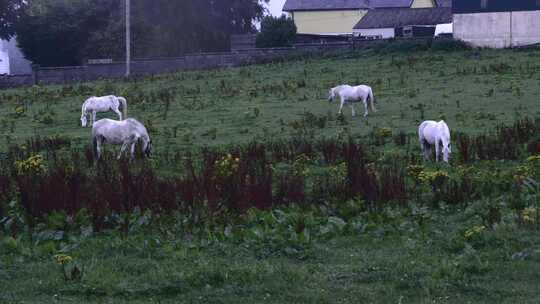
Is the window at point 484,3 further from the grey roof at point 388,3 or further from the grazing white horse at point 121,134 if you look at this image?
the grazing white horse at point 121,134

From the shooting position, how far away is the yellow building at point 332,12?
293 ft

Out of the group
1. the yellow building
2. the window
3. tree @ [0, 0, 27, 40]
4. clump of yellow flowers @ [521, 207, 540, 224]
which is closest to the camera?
clump of yellow flowers @ [521, 207, 540, 224]

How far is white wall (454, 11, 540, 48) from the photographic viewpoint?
57.1 metres

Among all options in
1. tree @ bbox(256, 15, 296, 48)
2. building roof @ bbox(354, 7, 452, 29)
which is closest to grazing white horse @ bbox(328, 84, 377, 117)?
tree @ bbox(256, 15, 296, 48)

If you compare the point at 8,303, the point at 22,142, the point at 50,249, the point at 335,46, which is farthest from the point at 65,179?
the point at 335,46

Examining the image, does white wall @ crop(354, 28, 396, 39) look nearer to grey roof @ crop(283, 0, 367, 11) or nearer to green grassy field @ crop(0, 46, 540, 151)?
grey roof @ crop(283, 0, 367, 11)

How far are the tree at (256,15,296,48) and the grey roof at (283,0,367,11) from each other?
19.0 metres

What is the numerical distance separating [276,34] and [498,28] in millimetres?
17526

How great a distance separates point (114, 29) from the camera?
67.2 metres

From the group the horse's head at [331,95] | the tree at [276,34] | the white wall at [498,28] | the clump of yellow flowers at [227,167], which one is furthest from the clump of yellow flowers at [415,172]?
the tree at [276,34]

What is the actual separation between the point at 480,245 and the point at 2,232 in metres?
5.63

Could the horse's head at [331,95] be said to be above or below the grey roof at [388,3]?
below

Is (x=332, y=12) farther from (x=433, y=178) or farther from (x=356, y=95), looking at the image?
(x=433, y=178)

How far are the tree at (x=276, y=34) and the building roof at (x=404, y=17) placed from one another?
10341 mm
